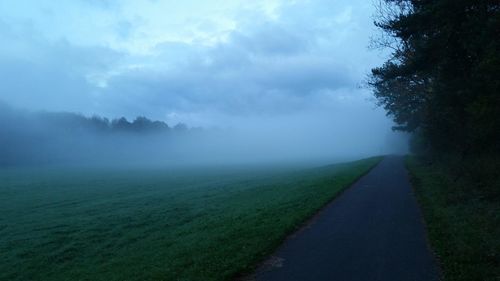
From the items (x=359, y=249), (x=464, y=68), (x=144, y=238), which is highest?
(x=464, y=68)

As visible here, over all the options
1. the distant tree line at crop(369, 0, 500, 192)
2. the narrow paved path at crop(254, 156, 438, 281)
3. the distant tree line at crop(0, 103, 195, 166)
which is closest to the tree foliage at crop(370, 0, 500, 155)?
the distant tree line at crop(369, 0, 500, 192)

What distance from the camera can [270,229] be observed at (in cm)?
1366

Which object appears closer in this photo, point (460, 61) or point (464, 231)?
point (464, 231)

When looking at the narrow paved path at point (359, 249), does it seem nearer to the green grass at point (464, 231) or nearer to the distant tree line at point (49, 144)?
the green grass at point (464, 231)

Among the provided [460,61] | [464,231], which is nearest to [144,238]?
[464,231]

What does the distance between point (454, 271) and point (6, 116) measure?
192149mm

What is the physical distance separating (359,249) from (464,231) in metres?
3.22

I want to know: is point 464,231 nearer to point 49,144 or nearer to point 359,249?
point 359,249

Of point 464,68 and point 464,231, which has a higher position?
point 464,68

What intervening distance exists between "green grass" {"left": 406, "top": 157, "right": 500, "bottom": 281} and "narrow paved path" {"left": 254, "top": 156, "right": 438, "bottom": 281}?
0.35 m

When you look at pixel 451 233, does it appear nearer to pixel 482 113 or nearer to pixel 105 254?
pixel 482 113

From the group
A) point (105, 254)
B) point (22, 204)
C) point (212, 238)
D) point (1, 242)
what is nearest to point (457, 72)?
point (212, 238)

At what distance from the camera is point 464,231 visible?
11.9m

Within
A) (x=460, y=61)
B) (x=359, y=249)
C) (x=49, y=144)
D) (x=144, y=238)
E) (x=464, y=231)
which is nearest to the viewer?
(x=359, y=249)
